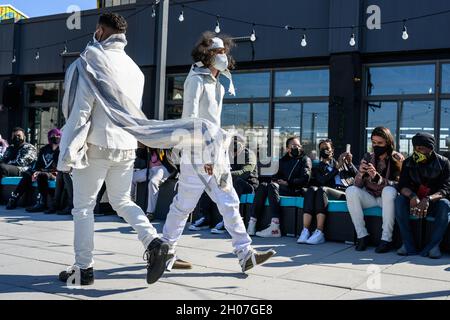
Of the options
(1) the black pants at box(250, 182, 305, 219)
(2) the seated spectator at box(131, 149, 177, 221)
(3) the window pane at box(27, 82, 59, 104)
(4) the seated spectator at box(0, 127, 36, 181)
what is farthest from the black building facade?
(1) the black pants at box(250, 182, 305, 219)

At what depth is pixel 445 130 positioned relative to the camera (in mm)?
10672

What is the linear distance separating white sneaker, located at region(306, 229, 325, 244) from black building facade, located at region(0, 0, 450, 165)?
524 cm

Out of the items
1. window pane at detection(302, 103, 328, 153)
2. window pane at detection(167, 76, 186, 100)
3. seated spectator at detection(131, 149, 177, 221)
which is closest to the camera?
seated spectator at detection(131, 149, 177, 221)

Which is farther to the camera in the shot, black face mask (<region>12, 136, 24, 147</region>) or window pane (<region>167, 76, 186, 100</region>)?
window pane (<region>167, 76, 186, 100</region>)

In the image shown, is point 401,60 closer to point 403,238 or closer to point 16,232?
point 403,238

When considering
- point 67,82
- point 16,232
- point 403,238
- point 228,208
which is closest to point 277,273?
point 228,208

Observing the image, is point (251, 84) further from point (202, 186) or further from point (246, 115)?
point (202, 186)

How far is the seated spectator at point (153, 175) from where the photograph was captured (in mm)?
8065

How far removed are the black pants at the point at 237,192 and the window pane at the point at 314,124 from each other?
16.1 ft

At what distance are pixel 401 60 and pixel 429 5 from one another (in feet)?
3.88

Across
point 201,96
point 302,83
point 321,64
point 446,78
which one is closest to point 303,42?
point 321,64

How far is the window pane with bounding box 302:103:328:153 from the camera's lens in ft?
38.9

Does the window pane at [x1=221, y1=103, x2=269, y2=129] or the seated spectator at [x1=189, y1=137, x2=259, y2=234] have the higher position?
the window pane at [x1=221, y1=103, x2=269, y2=129]

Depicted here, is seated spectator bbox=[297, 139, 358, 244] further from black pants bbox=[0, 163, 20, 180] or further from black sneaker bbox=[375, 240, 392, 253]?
black pants bbox=[0, 163, 20, 180]
